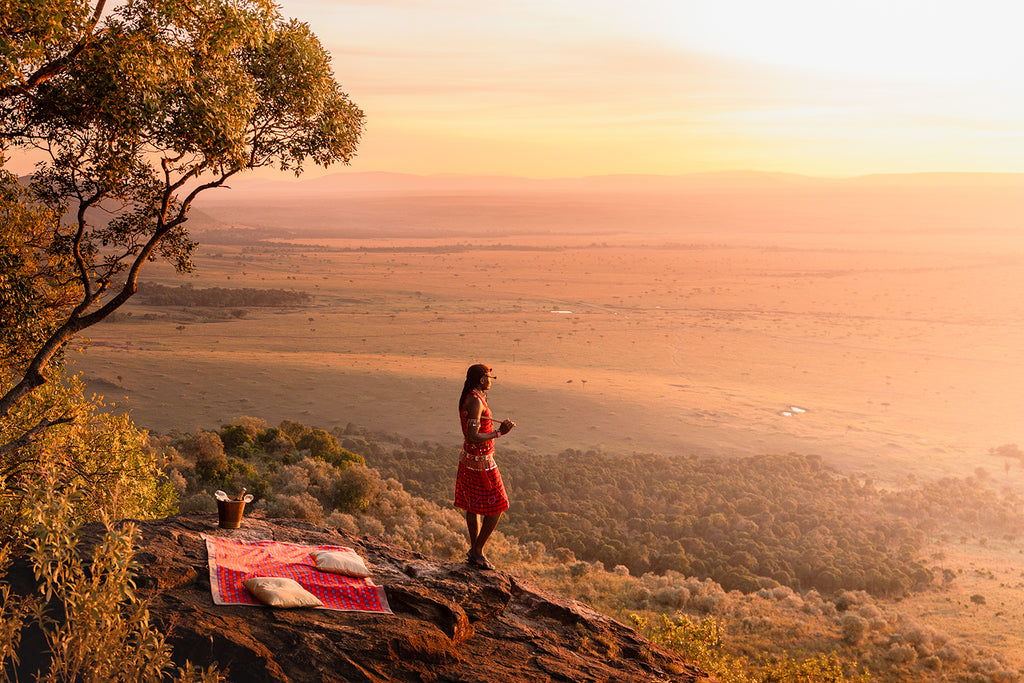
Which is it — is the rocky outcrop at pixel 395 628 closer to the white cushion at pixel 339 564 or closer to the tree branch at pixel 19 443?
the white cushion at pixel 339 564

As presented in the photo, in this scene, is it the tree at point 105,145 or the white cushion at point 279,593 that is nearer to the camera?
the white cushion at point 279,593

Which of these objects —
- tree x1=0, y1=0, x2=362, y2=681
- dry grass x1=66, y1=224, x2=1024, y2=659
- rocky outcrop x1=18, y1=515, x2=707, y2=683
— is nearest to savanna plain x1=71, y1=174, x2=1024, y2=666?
dry grass x1=66, y1=224, x2=1024, y2=659

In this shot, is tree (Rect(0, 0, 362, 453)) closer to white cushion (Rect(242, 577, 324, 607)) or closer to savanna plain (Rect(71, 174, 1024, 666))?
white cushion (Rect(242, 577, 324, 607))

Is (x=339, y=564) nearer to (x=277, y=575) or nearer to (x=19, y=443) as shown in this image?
(x=277, y=575)

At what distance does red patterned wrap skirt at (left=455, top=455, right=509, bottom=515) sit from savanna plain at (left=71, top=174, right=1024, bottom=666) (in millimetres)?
16295

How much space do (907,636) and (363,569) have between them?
584 inches

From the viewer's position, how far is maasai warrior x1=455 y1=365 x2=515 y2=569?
7785 millimetres

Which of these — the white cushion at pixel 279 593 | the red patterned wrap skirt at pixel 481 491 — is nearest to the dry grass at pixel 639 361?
the red patterned wrap skirt at pixel 481 491

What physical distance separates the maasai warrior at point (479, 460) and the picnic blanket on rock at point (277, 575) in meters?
1.31

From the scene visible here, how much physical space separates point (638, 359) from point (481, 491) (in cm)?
5538

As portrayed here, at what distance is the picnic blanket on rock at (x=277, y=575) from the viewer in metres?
6.41

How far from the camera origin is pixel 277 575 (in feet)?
22.6

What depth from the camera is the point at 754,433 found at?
44.2 m

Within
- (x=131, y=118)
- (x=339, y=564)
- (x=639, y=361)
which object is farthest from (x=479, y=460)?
(x=639, y=361)
